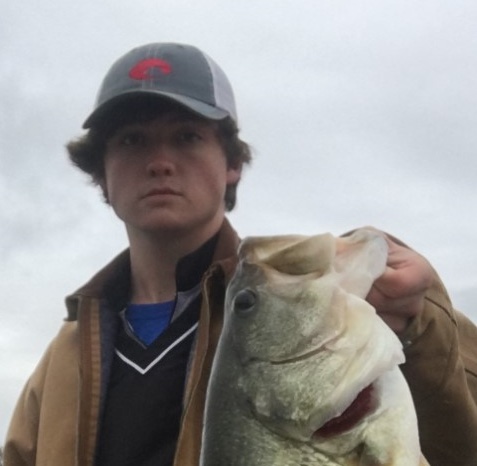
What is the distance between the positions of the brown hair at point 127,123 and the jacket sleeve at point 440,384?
4.64 feet

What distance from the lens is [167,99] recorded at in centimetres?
406

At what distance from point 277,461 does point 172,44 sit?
2.44 meters

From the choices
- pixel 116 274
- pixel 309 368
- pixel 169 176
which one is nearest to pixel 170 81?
pixel 169 176

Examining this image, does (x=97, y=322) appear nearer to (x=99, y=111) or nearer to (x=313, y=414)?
(x=99, y=111)

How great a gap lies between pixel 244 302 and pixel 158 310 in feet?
4.61

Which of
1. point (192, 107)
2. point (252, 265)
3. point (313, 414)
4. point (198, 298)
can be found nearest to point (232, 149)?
point (192, 107)

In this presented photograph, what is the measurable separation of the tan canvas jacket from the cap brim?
52 centimetres

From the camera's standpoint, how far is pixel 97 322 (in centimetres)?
418

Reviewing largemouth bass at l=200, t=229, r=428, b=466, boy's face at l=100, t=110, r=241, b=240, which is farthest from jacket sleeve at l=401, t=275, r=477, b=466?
boy's face at l=100, t=110, r=241, b=240

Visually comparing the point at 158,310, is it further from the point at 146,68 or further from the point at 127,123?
the point at 146,68

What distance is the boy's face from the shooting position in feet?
13.0

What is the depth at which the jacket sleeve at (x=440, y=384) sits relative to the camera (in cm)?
322

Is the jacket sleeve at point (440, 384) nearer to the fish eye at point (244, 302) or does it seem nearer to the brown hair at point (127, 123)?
the fish eye at point (244, 302)

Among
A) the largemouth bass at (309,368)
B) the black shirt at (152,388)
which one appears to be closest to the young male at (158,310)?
the black shirt at (152,388)
